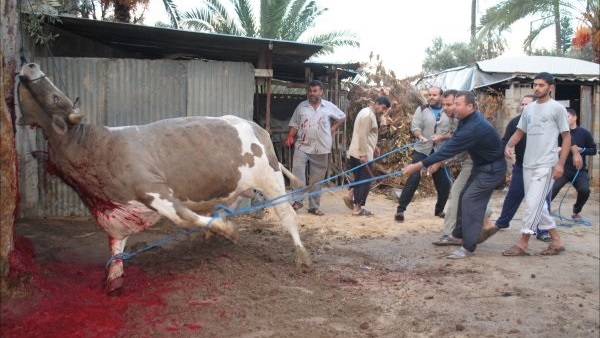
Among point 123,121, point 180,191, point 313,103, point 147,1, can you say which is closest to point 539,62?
point 313,103

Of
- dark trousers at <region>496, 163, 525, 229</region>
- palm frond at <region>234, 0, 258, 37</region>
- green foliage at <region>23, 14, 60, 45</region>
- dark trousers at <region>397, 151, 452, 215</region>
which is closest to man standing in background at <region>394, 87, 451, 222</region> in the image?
dark trousers at <region>397, 151, 452, 215</region>

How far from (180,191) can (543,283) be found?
330 cm

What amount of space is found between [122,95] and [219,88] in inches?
50.3

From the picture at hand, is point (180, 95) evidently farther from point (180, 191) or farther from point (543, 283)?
point (543, 283)

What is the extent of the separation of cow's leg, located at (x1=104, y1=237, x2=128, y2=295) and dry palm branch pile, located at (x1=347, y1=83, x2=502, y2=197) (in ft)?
24.1

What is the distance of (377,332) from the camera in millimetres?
3594

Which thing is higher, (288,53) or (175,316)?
(288,53)

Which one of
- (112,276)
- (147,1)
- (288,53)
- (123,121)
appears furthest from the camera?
(147,1)

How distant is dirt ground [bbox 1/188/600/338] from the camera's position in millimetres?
3566

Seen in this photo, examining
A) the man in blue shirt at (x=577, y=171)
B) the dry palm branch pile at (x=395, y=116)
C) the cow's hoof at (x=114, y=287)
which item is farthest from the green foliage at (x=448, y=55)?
the cow's hoof at (x=114, y=287)

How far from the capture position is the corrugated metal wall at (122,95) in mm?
6652

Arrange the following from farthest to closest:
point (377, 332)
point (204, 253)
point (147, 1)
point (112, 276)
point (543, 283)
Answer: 1. point (147, 1)
2. point (204, 253)
3. point (543, 283)
4. point (112, 276)
5. point (377, 332)

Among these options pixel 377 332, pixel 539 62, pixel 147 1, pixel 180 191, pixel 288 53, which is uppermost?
pixel 147 1

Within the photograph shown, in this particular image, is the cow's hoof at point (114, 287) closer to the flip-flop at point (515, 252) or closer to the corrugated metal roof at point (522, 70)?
the flip-flop at point (515, 252)
